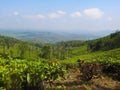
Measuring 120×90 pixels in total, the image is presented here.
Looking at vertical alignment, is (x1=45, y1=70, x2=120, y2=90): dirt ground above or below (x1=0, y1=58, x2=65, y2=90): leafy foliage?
below

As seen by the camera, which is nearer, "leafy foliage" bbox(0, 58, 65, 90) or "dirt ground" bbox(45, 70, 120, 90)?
"leafy foliage" bbox(0, 58, 65, 90)

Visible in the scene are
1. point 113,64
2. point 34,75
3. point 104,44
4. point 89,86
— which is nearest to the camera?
point 34,75

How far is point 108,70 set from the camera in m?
23.0

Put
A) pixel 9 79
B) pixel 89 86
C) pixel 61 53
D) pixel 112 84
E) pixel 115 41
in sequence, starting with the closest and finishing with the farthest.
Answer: pixel 9 79, pixel 89 86, pixel 112 84, pixel 115 41, pixel 61 53

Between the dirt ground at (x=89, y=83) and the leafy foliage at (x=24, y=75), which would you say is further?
the dirt ground at (x=89, y=83)

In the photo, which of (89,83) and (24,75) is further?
(89,83)

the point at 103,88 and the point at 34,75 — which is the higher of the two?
the point at 34,75

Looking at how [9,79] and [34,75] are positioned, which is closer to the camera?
[9,79]

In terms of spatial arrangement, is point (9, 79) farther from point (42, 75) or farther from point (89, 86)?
point (89, 86)

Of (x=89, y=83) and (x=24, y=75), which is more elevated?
(x=24, y=75)

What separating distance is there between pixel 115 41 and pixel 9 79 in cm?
16458

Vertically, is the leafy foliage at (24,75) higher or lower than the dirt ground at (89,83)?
higher

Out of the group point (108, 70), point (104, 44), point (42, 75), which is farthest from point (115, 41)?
point (42, 75)

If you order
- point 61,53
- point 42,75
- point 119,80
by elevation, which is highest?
point 42,75
